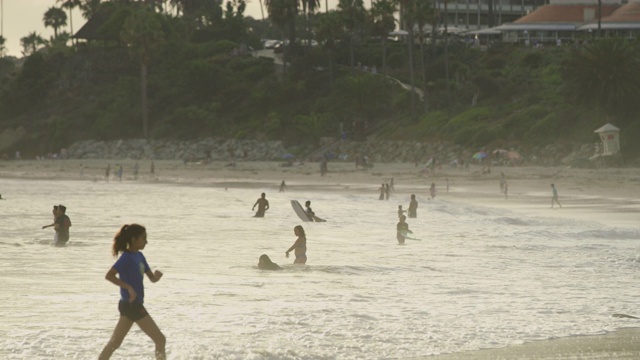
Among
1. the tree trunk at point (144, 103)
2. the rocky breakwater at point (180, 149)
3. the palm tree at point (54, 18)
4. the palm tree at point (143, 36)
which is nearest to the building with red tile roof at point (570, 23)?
the rocky breakwater at point (180, 149)

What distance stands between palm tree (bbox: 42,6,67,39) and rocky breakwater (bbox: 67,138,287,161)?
2019 inches

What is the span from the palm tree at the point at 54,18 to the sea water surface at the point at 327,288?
4590 inches

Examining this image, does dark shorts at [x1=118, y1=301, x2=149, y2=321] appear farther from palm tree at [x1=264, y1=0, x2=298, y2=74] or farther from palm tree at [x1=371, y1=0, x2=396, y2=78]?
palm tree at [x1=264, y1=0, x2=298, y2=74]

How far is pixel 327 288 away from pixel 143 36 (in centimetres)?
8001

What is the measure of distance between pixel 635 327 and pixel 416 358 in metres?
3.18

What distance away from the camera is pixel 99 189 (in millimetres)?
55281

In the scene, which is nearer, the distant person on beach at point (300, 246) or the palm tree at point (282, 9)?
the distant person on beach at point (300, 246)

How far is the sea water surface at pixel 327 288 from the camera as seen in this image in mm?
12828

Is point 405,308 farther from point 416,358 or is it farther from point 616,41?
point 616,41

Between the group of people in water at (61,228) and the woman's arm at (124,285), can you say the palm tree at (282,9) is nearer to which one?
the group of people in water at (61,228)

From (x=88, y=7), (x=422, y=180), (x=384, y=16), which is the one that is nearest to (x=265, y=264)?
(x=422, y=180)

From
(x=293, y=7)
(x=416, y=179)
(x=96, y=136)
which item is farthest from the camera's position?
(x=96, y=136)

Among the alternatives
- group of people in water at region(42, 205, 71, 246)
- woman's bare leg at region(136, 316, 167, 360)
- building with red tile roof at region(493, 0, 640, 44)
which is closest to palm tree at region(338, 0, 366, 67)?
building with red tile roof at region(493, 0, 640, 44)

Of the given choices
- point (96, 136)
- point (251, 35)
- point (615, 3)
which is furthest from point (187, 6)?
point (615, 3)
